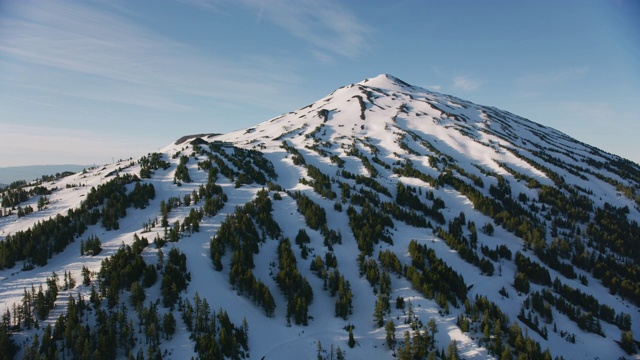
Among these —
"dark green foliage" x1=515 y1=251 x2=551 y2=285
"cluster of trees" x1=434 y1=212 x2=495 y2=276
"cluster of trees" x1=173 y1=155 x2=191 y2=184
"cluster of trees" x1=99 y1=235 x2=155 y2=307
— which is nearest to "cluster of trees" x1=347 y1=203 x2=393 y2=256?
"cluster of trees" x1=434 y1=212 x2=495 y2=276

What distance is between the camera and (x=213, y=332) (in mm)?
53875

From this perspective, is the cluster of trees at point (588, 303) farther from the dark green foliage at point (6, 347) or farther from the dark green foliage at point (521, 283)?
the dark green foliage at point (6, 347)

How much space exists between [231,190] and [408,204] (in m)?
66.6

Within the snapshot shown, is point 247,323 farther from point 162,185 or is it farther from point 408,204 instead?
point 408,204

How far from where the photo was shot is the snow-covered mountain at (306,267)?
56.1m

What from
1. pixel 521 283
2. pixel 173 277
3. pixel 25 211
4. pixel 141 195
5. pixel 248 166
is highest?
pixel 248 166

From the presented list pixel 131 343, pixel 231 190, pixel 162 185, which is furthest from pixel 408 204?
pixel 131 343

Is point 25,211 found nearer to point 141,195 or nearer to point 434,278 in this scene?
point 141,195

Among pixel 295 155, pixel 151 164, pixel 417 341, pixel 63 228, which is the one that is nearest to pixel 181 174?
pixel 151 164

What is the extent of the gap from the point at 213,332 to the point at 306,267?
31381mm

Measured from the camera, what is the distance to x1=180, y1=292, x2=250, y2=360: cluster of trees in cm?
5041

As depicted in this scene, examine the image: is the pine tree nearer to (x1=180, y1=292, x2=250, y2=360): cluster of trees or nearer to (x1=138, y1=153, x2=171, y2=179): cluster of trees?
(x1=180, y1=292, x2=250, y2=360): cluster of trees

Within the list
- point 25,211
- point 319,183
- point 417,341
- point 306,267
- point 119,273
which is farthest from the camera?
point 319,183

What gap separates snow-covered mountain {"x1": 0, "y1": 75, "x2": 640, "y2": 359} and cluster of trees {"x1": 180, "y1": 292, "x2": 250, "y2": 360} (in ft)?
0.96
